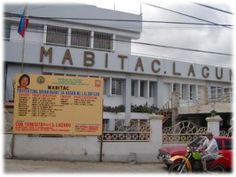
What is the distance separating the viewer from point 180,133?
53.3ft

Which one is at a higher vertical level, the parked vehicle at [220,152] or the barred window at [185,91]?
the barred window at [185,91]

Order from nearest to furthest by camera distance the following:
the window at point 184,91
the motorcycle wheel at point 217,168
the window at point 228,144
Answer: the motorcycle wheel at point 217,168, the window at point 228,144, the window at point 184,91

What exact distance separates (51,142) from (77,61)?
39.1ft

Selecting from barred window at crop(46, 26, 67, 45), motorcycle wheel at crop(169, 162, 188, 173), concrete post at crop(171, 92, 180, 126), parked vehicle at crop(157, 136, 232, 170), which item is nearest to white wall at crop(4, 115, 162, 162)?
parked vehicle at crop(157, 136, 232, 170)

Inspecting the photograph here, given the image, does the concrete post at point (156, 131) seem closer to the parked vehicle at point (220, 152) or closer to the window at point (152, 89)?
the parked vehicle at point (220, 152)

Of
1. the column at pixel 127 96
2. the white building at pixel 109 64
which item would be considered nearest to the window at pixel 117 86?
the white building at pixel 109 64

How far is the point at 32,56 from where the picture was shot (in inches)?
953

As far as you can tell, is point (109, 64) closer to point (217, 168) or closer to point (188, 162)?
point (217, 168)

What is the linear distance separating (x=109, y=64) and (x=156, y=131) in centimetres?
1174

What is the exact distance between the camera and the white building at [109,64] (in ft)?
79.8

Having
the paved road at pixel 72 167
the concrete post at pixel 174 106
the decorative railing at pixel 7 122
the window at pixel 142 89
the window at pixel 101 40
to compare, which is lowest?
the paved road at pixel 72 167

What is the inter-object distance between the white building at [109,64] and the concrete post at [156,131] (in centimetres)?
809

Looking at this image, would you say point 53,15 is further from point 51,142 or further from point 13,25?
point 51,142

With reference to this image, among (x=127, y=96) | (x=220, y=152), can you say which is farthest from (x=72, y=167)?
(x=127, y=96)
